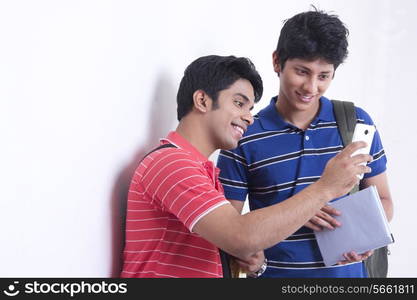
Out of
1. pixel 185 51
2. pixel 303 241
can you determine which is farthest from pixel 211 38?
pixel 303 241

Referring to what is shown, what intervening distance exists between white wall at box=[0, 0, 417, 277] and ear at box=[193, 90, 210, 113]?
0.36 ft

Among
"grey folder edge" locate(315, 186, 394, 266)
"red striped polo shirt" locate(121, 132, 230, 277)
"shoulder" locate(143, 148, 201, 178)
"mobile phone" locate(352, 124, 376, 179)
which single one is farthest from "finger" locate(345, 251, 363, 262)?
"shoulder" locate(143, 148, 201, 178)

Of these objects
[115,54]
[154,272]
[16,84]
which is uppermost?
[115,54]

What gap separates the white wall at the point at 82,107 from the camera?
0.79m

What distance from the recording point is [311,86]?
4.16ft

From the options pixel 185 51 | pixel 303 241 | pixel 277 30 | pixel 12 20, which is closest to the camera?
pixel 12 20

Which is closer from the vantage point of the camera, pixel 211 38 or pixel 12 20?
pixel 12 20

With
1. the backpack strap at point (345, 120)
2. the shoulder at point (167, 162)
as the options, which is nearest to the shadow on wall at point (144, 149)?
the shoulder at point (167, 162)

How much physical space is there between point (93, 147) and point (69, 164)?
0.28 feet

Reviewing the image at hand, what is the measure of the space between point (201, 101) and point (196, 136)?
7cm

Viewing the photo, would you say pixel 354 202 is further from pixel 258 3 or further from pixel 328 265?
pixel 258 3

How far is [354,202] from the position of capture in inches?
46.6

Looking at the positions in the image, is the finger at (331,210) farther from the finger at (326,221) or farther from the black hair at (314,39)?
the black hair at (314,39)

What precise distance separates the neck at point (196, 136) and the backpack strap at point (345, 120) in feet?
1.07
